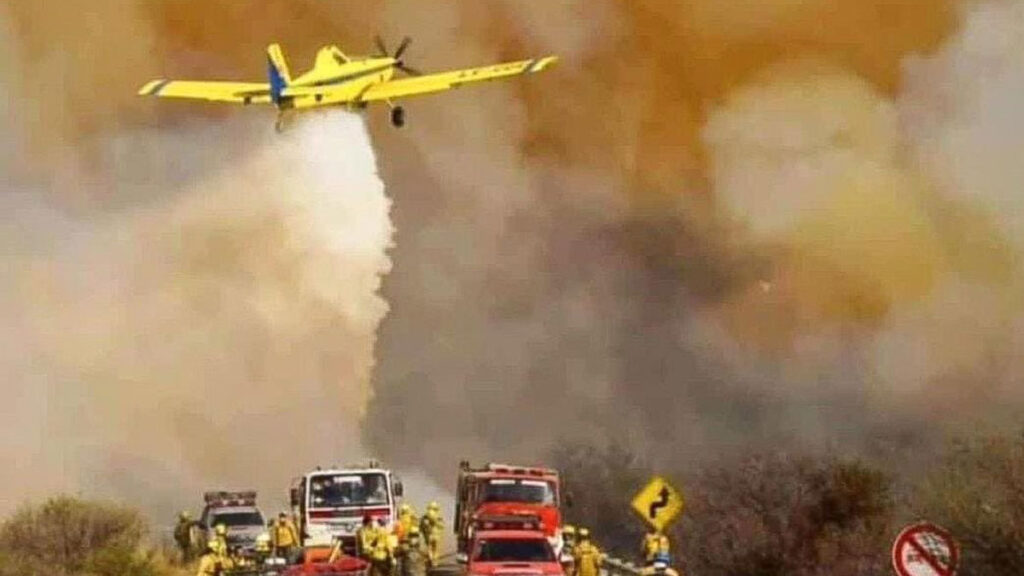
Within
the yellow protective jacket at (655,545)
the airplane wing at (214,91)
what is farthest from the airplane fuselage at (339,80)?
the yellow protective jacket at (655,545)

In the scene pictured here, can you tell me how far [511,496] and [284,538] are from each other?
4803 millimetres

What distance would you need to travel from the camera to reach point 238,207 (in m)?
79.2

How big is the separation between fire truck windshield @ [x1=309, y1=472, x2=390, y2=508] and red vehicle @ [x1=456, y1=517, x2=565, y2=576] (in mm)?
5470

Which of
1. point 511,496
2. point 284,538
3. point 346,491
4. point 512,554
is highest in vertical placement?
point 346,491

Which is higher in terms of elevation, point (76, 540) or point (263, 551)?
point (76, 540)

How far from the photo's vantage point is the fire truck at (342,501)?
51750 millimetres

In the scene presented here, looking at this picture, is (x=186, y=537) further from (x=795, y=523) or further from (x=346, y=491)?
(x=795, y=523)

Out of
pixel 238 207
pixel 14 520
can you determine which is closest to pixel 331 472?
pixel 14 520

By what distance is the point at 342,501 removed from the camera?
52.3 meters

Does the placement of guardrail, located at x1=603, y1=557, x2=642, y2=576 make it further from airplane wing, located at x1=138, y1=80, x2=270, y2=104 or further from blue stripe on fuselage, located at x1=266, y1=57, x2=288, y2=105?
airplane wing, located at x1=138, y1=80, x2=270, y2=104

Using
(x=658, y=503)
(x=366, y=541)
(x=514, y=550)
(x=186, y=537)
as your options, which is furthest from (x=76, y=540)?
(x=658, y=503)

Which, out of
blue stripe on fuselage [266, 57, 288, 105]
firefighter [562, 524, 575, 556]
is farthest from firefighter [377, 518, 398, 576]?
blue stripe on fuselage [266, 57, 288, 105]

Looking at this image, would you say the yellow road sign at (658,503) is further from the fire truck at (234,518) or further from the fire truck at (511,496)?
the fire truck at (234,518)

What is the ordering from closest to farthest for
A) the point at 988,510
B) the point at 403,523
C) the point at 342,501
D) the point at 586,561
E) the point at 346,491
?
the point at 988,510 → the point at 586,561 → the point at 403,523 → the point at 342,501 → the point at 346,491
